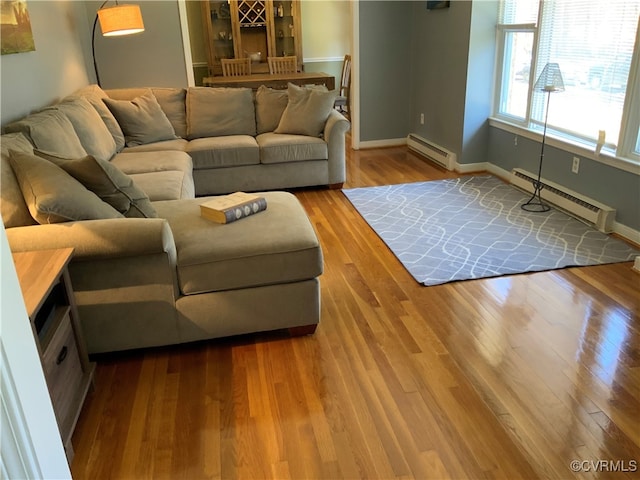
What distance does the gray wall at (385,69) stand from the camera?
18.6ft

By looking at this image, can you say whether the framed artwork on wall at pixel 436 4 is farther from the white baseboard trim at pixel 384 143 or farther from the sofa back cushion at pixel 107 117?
the sofa back cushion at pixel 107 117

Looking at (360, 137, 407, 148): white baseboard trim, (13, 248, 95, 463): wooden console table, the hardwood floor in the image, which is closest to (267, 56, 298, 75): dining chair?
(360, 137, 407, 148): white baseboard trim

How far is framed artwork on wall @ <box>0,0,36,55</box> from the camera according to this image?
319 cm

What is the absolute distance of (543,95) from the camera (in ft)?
13.9

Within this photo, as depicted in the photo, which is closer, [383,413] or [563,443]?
[563,443]

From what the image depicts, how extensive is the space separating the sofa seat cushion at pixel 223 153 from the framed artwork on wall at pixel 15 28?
4.37ft

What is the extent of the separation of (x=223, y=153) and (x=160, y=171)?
79 cm

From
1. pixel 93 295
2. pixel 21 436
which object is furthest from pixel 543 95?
pixel 21 436

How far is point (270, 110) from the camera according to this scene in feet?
15.8

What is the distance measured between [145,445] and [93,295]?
667mm

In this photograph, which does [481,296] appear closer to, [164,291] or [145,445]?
[164,291]

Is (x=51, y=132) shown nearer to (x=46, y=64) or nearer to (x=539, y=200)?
(x=46, y=64)

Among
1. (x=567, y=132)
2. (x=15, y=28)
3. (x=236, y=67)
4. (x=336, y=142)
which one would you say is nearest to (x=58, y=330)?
(x=15, y=28)

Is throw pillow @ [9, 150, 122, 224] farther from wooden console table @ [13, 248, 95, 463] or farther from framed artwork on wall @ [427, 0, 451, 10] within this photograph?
framed artwork on wall @ [427, 0, 451, 10]
